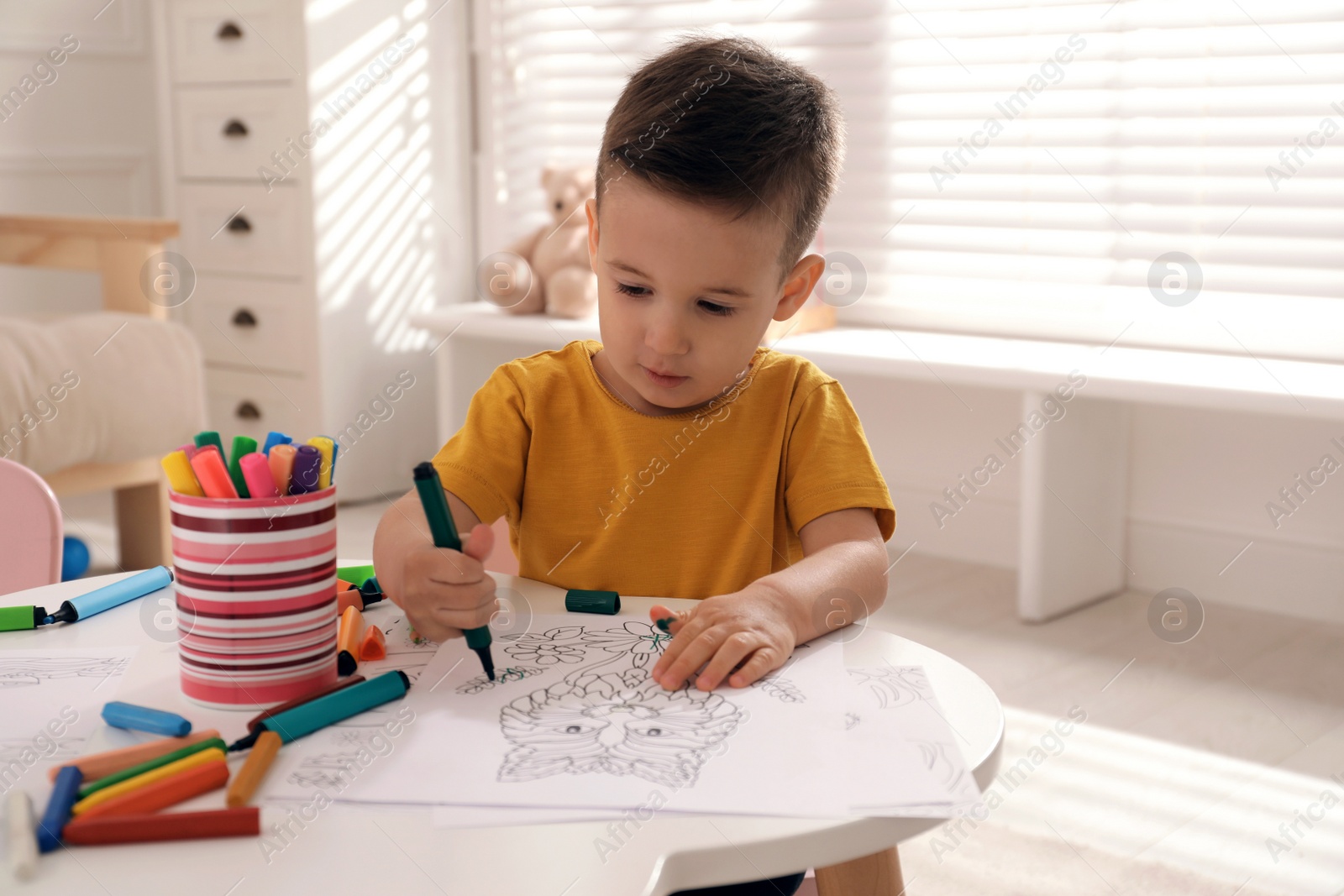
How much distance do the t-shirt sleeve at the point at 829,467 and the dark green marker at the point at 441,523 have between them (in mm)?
285

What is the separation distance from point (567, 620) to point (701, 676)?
0.13 metres

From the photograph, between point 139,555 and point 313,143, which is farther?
point 313,143

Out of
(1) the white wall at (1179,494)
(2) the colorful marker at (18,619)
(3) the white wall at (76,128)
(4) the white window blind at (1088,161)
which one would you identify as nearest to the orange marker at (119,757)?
(2) the colorful marker at (18,619)

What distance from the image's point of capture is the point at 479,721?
54 cm

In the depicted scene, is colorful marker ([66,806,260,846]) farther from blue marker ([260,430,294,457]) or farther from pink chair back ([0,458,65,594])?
pink chair back ([0,458,65,594])

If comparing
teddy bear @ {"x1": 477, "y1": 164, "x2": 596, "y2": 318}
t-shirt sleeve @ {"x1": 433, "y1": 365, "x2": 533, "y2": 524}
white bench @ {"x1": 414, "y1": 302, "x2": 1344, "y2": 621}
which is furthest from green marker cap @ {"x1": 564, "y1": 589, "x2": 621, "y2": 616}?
teddy bear @ {"x1": 477, "y1": 164, "x2": 596, "y2": 318}

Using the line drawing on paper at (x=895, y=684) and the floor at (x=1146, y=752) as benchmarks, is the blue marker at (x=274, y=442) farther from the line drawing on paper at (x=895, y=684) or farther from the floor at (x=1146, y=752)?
the floor at (x=1146, y=752)

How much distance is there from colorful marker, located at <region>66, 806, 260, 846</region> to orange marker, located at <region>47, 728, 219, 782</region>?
4 cm

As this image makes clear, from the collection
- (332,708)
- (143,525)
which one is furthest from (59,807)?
(143,525)

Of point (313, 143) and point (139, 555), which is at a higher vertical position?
point (313, 143)

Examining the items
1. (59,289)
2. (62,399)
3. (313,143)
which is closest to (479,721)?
(62,399)

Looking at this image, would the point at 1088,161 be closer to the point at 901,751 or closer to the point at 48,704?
the point at 901,751

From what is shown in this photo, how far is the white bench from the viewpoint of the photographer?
1759 mm

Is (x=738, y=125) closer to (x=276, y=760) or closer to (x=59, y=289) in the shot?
(x=276, y=760)
